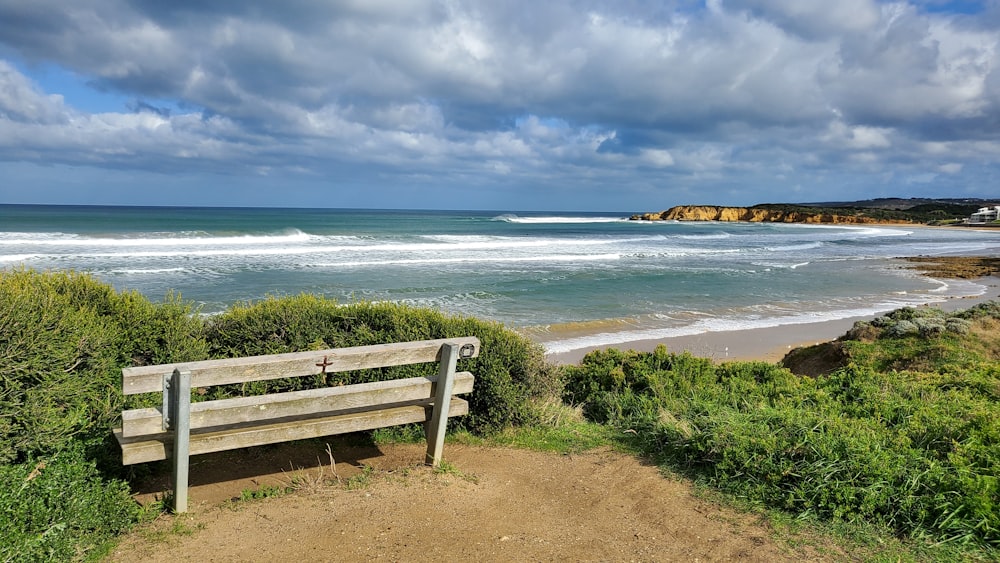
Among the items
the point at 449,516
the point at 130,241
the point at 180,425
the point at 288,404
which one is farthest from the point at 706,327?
the point at 130,241

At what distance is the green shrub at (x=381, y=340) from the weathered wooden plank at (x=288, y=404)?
3.61ft

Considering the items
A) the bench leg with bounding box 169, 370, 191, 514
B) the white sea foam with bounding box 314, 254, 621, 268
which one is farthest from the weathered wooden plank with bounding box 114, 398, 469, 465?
the white sea foam with bounding box 314, 254, 621, 268

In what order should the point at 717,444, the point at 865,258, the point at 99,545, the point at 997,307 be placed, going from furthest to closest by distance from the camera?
the point at 865,258
the point at 997,307
the point at 717,444
the point at 99,545

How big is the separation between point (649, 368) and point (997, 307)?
374 inches

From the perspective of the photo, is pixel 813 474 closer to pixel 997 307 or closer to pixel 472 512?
pixel 472 512

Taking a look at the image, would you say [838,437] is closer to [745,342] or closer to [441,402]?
[441,402]

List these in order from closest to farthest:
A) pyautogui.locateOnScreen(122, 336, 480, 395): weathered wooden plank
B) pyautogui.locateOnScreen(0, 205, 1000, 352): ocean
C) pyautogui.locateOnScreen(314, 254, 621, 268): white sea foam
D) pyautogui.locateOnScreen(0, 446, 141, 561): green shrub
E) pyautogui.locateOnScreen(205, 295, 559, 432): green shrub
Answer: pyautogui.locateOnScreen(0, 446, 141, 561): green shrub, pyautogui.locateOnScreen(122, 336, 480, 395): weathered wooden plank, pyautogui.locateOnScreen(205, 295, 559, 432): green shrub, pyautogui.locateOnScreen(0, 205, 1000, 352): ocean, pyautogui.locateOnScreen(314, 254, 621, 268): white sea foam

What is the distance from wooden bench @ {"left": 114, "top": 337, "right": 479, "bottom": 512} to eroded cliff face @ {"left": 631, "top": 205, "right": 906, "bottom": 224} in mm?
116136

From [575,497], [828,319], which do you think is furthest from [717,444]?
[828,319]

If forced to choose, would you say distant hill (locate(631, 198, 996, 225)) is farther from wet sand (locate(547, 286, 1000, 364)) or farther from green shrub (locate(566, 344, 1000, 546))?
green shrub (locate(566, 344, 1000, 546))

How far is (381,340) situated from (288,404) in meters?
1.91

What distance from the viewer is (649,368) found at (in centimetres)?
758

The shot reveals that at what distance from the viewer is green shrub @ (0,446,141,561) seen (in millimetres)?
3141

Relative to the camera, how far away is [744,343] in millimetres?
13969
